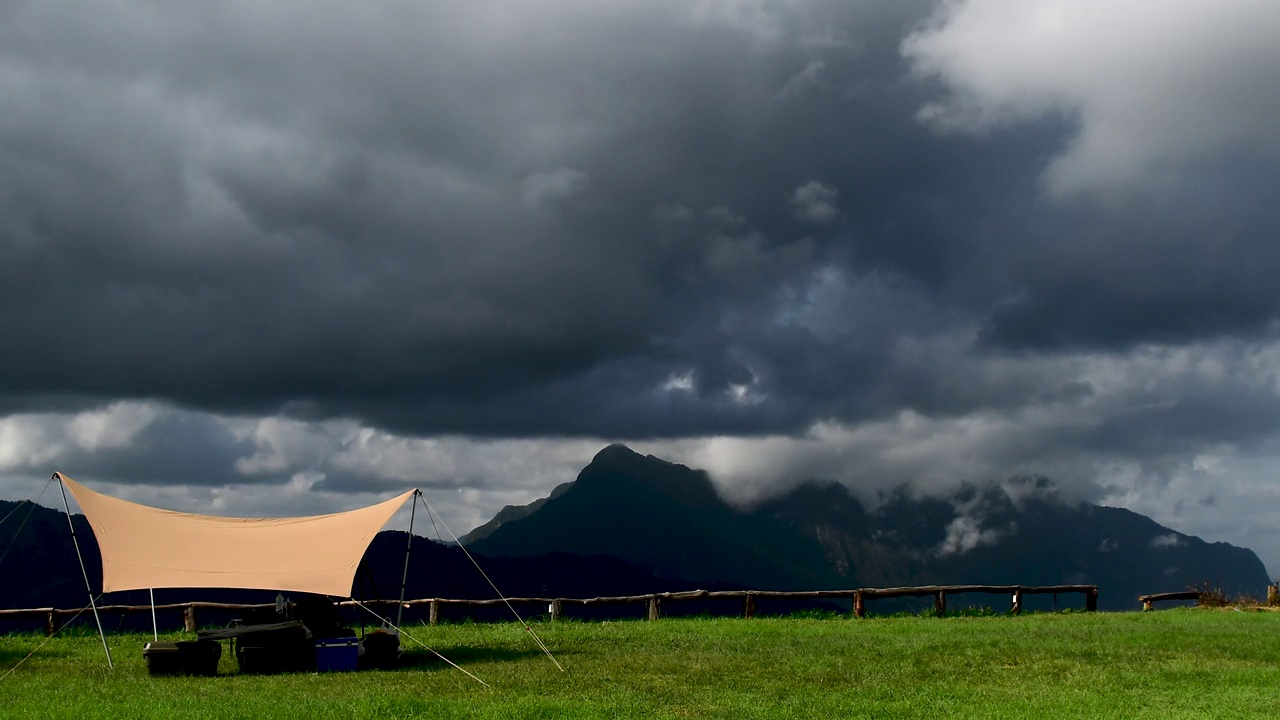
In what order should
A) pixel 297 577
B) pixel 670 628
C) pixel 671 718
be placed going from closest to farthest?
1. pixel 671 718
2. pixel 297 577
3. pixel 670 628

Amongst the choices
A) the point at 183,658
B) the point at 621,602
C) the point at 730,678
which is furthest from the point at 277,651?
the point at 621,602

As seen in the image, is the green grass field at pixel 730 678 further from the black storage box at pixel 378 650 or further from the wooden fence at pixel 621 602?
the wooden fence at pixel 621 602

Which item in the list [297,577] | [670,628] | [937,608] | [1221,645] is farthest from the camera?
[937,608]

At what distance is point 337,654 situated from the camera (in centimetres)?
1905

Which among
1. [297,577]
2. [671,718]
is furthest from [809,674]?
[297,577]

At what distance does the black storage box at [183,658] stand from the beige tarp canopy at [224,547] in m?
1.50

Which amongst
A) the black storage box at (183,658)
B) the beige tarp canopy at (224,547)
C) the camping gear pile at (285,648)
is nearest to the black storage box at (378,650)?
the camping gear pile at (285,648)

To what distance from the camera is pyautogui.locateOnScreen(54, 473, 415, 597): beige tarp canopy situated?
66.9ft

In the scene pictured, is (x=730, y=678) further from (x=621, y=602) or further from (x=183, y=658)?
(x=621, y=602)

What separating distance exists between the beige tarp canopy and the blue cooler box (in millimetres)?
Answer: 1156

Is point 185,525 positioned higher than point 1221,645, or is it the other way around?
point 185,525

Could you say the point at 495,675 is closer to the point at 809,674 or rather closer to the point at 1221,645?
the point at 809,674

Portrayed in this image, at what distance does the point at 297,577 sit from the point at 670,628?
9226 mm

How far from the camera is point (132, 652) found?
22219 mm
